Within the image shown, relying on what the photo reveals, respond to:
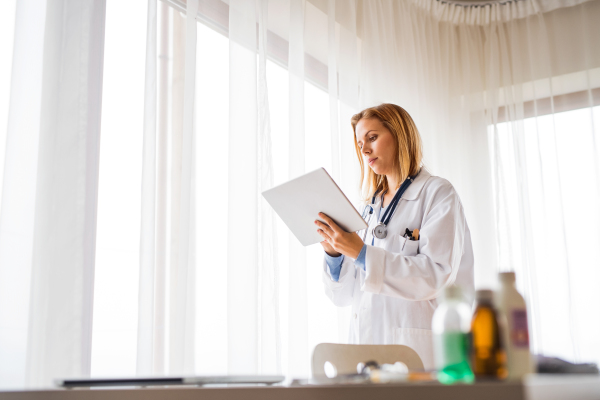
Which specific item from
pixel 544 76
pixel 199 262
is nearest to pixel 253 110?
pixel 199 262

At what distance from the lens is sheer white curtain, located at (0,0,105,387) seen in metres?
1.30

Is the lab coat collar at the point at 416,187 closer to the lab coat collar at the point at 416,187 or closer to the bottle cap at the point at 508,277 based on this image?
the lab coat collar at the point at 416,187

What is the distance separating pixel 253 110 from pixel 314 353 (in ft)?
3.23

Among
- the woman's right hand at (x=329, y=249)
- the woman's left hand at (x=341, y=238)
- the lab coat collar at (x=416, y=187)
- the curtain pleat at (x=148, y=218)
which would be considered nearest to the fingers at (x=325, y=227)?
the woman's left hand at (x=341, y=238)

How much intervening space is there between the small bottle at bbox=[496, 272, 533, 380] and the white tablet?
2.93 feet

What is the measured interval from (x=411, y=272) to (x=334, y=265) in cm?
34

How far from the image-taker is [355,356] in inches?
53.8

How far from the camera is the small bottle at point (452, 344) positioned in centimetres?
65

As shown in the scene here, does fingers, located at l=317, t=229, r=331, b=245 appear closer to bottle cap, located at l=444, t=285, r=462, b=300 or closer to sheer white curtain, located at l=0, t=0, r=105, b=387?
sheer white curtain, located at l=0, t=0, r=105, b=387

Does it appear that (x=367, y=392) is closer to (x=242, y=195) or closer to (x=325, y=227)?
(x=325, y=227)

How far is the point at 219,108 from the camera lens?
1.99 metres

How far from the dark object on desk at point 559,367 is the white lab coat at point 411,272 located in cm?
84

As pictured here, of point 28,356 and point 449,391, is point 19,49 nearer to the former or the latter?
point 28,356

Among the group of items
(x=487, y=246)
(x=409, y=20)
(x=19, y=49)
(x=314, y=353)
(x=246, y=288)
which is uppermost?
(x=409, y=20)
